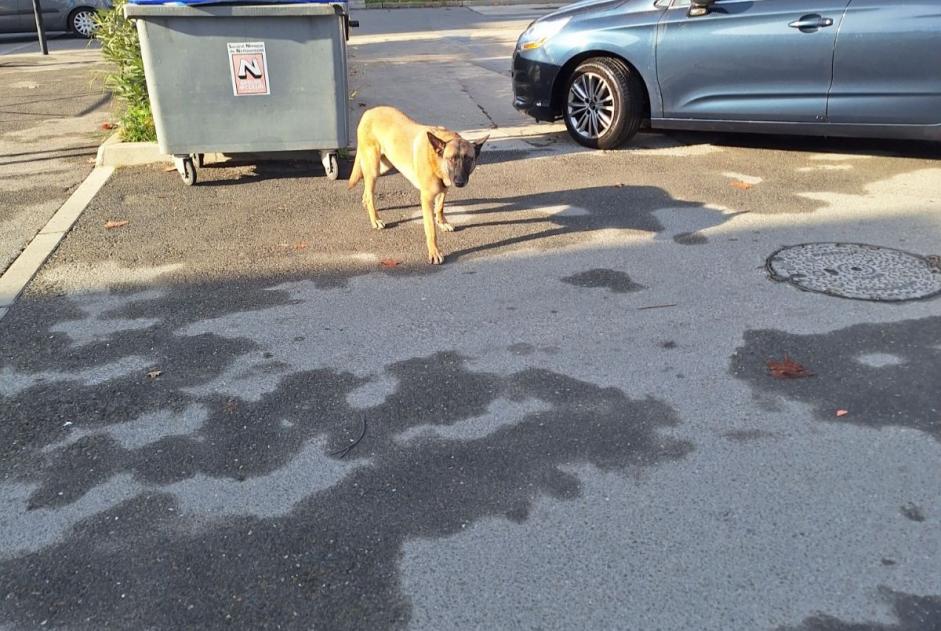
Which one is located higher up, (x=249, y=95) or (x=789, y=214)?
(x=249, y=95)

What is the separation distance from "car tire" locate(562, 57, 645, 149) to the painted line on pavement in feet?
14.4

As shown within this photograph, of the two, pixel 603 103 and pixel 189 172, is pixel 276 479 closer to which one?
pixel 189 172

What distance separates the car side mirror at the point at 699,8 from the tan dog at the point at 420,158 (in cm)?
299

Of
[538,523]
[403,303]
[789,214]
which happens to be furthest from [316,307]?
[789,214]

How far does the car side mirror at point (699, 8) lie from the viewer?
6.96 metres

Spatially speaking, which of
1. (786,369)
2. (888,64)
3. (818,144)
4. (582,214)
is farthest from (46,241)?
(818,144)

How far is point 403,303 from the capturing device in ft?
15.2

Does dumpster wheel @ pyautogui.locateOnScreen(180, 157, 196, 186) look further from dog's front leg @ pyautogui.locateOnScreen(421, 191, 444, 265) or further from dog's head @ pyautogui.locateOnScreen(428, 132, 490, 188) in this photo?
dog's head @ pyautogui.locateOnScreen(428, 132, 490, 188)

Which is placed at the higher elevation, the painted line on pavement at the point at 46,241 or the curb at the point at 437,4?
the curb at the point at 437,4

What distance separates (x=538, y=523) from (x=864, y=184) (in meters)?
5.02

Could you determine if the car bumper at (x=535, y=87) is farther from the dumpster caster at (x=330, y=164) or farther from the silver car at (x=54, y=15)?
the silver car at (x=54, y=15)

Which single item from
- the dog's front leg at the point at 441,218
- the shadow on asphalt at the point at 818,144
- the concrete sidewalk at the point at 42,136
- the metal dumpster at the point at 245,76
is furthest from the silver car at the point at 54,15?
the dog's front leg at the point at 441,218

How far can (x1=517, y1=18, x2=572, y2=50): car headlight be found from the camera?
7746mm

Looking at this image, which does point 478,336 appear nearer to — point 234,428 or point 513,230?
point 234,428
